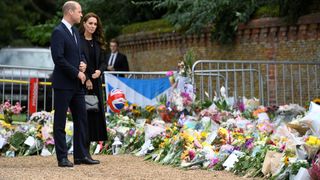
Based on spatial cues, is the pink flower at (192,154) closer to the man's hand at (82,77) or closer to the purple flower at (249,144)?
the purple flower at (249,144)

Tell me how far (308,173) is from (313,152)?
0.55 metres

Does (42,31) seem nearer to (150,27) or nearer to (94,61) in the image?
(150,27)

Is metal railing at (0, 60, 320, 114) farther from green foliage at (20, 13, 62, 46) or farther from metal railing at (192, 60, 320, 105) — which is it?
green foliage at (20, 13, 62, 46)

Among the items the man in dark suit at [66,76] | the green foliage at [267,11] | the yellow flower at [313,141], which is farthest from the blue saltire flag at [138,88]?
the yellow flower at [313,141]

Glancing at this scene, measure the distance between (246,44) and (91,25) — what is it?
1063 cm

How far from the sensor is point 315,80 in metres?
15.3

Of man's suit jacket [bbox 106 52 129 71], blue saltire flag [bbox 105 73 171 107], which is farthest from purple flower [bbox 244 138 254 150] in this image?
man's suit jacket [bbox 106 52 129 71]

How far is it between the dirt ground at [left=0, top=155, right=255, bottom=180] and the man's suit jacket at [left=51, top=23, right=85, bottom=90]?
99cm

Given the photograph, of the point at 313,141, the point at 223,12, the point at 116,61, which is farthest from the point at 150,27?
the point at 313,141

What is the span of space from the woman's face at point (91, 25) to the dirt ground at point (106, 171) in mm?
1659

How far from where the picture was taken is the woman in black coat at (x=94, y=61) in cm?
981

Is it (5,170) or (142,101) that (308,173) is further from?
(142,101)

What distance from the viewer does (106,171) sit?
8789 millimetres

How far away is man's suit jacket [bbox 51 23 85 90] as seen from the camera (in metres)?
9.00
